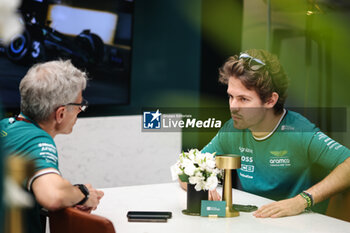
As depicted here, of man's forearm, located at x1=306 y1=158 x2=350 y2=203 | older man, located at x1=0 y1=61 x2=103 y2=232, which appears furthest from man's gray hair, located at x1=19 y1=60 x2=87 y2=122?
man's forearm, located at x1=306 y1=158 x2=350 y2=203

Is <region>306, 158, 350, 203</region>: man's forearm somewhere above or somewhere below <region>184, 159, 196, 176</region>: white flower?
below

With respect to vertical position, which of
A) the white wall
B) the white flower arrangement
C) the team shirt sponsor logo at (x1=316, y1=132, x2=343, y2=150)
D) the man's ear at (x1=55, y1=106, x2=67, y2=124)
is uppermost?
the man's ear at (x1=55, y1=106, x2=67, y2=124)

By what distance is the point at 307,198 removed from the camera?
1828mm

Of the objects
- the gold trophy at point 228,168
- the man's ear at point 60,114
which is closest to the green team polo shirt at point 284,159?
the gold trophy at point 228,168

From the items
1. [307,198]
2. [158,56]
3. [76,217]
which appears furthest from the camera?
[158,56]

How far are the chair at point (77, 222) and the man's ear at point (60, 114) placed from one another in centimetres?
45

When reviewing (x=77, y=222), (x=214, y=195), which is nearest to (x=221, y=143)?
(x=214, y=195)

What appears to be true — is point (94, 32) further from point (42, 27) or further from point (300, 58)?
point (300, 58)

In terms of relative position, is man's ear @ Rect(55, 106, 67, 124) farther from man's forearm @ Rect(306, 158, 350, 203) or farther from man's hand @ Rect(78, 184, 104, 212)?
man's forearm @ Rect(306, 158, 350, 203)

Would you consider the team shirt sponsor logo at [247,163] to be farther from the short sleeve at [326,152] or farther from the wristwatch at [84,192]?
the wristwatch at [84,192]

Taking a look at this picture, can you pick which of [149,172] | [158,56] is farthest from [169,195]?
[158,56]

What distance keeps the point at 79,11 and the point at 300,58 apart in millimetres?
1909

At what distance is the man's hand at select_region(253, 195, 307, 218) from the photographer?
5.76 ft

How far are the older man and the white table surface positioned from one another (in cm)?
17
